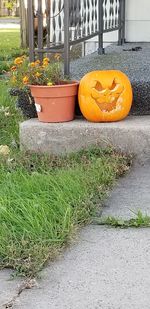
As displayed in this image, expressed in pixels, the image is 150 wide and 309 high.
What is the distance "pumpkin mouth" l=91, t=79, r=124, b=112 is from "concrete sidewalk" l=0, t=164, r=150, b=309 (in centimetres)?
118

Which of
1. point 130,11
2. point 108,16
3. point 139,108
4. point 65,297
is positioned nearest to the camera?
point 65,297

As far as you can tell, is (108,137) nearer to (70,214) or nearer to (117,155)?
(117,155)

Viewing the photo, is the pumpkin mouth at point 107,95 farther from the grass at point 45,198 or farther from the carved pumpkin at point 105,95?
the grass at point 45,198

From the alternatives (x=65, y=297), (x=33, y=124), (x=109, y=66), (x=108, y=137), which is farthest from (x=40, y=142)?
(x=65, y=297)

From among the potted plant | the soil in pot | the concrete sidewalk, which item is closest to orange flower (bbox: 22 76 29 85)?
the potted plant

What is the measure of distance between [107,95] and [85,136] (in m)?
0.31

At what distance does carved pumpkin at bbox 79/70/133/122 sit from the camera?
163 inches

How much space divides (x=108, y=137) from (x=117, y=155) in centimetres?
20

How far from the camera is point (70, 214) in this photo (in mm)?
2961

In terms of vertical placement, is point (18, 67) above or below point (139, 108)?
above

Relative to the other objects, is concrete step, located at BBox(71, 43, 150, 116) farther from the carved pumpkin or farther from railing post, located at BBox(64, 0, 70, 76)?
the carved pumpkin

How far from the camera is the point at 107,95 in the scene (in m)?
4.14

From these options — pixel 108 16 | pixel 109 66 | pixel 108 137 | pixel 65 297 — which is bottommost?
pixel 65 297

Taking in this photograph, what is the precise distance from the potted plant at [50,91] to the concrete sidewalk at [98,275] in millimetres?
1255
